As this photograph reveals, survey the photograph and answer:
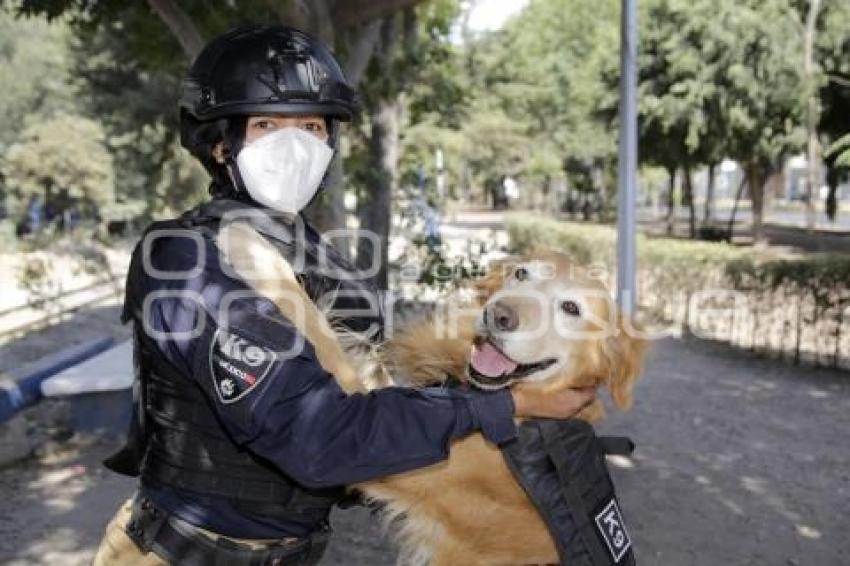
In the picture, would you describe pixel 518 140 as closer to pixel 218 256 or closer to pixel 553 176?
pixel 553 176

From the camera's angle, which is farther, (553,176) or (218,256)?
(553,176)

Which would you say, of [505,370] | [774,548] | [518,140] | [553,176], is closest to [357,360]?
[505,370]

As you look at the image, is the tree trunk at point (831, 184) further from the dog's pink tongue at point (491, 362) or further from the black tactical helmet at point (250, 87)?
the black tactical helmet at point (250, 87)

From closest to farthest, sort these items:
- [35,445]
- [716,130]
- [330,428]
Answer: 1. [330,428]
2. [35,445]
3. [716,130]

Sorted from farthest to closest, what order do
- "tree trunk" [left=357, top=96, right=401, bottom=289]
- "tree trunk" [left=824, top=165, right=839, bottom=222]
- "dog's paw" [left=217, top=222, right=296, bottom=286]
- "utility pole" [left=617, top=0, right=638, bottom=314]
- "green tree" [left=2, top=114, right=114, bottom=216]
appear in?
"green tree" [left=2, top=114, right=114, bottom=216], "tree trunk" [left=824, top=165, right=839, bottom=222], "tree trunk" [left=357, top=96, right=401, bottom=289], "utility pole" [left=617, top=0, right=638, bottom=314], "dog's paw" [left=217, top=222, right=296, bottom=286]

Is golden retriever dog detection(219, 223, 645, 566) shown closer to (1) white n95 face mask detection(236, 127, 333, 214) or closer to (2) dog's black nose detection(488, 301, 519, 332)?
(2) dog's black nose detection(488, 301, 519, 332)

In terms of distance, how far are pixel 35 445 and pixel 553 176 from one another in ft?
143

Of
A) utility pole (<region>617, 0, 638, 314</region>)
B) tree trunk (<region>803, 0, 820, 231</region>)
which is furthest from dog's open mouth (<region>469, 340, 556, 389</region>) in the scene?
tree trunk (<region>803, 0, 820, 231</region>)

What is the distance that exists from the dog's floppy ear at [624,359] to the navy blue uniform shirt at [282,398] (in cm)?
41

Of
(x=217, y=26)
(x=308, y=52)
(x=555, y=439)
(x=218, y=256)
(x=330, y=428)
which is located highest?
(x=217, y=26)

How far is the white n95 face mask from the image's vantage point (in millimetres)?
1845

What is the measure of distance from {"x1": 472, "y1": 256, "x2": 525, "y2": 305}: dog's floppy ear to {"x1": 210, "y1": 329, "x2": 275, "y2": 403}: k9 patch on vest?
2.72 feet

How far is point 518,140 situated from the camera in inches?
1634

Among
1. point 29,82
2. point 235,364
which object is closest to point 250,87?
point 235,364
